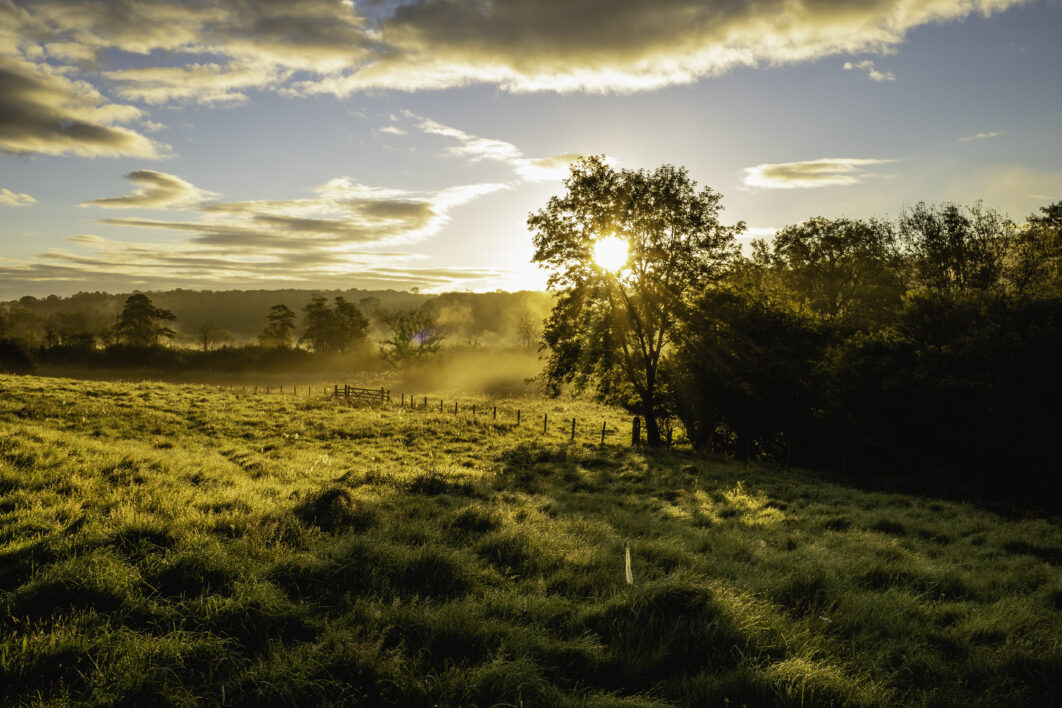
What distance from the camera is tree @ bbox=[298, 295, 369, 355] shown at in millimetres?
84438

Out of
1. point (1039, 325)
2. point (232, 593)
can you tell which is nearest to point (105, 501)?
point (232, 593)

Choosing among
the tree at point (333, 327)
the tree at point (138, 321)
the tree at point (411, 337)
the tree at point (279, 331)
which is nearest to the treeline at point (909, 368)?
the tree at point (411, 337)

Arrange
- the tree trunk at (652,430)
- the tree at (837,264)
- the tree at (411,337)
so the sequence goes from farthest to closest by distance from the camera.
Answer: the tree at (411,337) → the tree at (837,264) → the tree trunk at (652,430)

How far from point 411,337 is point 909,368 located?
225 ft

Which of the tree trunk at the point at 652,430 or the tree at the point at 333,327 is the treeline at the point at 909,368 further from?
the tree at the point at 333,327

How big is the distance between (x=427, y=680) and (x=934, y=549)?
1085 centimetres

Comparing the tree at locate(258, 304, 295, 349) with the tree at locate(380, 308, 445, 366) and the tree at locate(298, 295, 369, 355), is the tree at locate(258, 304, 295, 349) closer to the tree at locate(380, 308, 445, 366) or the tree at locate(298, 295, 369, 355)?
the tree at locate(298, 295, 369, 355)

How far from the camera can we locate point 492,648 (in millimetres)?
4691

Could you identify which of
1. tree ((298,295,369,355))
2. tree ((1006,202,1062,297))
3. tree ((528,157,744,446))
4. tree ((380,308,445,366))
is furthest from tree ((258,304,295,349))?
tree ((1006,202,1062,297))

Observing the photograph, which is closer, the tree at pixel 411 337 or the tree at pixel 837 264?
the tree at pixel 837 264

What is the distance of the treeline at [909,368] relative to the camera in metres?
19.2

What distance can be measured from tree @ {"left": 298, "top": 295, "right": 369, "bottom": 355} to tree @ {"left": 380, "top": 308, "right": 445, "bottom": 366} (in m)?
6.65

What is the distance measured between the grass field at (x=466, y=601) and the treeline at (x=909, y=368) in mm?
9541

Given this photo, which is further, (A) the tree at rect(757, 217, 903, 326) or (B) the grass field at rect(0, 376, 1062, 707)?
(A) the tree at rect(757, 217, 903, 326)
